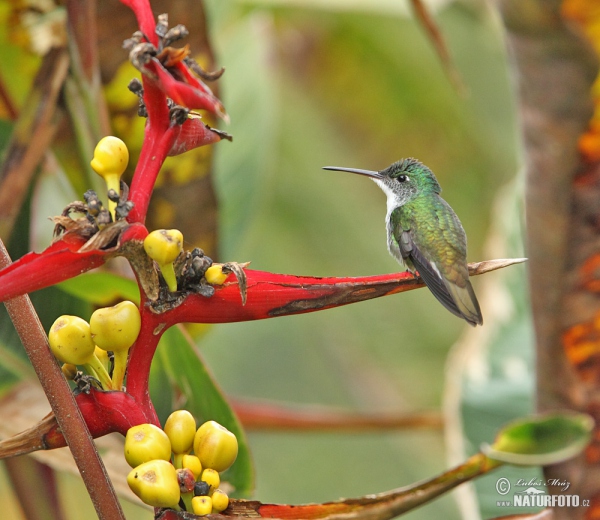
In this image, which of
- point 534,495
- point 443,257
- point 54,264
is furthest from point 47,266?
point 534,495

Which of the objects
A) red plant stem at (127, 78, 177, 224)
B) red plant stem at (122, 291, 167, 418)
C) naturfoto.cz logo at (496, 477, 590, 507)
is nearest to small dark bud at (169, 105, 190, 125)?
red plant stem at (127, 78, 177, 224)

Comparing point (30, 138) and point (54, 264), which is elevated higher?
point (30, 138)

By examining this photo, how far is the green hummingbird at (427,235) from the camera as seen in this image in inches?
32.9

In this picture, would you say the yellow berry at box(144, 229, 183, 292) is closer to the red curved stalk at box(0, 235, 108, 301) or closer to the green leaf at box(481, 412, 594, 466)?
the red curved stalk at box(0, 235, 108, 301)

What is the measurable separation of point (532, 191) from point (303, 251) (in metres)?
1.96

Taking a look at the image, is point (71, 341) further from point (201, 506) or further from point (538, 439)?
point (538, 439)

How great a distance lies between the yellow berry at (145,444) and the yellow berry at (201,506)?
0.12 ft

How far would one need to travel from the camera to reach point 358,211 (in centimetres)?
311

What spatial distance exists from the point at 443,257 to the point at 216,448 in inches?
21.1

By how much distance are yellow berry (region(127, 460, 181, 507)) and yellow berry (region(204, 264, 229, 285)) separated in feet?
0.36

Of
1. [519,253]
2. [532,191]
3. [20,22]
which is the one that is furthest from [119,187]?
[519,253]

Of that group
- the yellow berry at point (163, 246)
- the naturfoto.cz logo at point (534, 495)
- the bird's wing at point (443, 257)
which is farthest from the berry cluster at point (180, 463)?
the naturfoto.cz logo at point (534, 495)

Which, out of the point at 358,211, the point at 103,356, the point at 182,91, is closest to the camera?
the point at 182,91

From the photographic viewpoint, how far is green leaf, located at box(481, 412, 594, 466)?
675 millimetres
